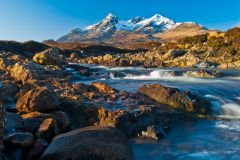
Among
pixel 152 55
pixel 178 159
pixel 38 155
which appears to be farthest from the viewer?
pixel 152 55

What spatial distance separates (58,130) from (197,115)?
24.1 ft

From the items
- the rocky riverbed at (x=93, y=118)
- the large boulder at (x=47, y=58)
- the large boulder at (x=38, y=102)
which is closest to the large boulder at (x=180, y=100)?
the rocky riverbed at (x=93, y=118)

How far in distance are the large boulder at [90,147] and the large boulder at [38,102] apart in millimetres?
4821

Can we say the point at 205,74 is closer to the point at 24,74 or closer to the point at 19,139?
the point at 24,74

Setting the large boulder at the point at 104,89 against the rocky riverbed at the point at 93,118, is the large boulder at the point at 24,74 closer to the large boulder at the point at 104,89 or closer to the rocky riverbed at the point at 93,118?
the rocky riverbed at the point at 93,118

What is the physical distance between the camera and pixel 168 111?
17750mm

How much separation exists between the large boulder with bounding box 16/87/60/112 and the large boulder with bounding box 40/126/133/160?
4.82m

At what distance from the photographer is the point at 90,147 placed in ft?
32.8

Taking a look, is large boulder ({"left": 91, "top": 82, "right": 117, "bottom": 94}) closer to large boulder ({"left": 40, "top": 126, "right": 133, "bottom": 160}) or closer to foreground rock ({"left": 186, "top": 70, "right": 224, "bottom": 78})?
large boulder ({"left": 40, "top": 126, "right": 133, "bottom": 160})

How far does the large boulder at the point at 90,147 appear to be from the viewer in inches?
388

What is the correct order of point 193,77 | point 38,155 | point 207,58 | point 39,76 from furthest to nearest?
1. point 207,58
2. point 193,77
3. point 39,76
4. point 38,155

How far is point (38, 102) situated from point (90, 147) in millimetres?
6113

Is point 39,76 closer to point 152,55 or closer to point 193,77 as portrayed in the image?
point 193,77

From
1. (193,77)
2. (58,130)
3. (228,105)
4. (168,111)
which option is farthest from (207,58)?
(58,130)
